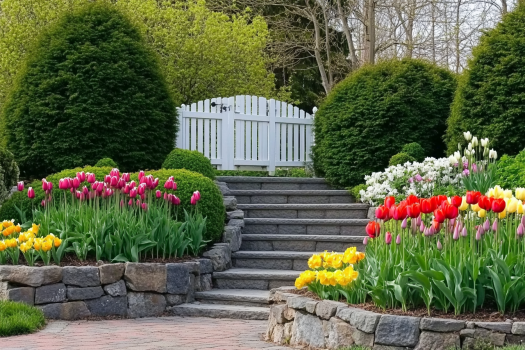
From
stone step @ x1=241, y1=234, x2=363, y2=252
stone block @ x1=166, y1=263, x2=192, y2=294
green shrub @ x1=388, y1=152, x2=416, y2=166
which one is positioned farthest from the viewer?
green shrub @ x1=388, y1=152, x2=416, y2=166

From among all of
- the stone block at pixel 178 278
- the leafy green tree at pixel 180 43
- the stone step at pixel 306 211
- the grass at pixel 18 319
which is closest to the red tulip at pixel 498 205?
the stone block at pixel 178 278

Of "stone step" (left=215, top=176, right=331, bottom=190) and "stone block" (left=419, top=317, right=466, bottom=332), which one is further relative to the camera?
"stone step" (left=215, top=176, right=331, bottom=190)

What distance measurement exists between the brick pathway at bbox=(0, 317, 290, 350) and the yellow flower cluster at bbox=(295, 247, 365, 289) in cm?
55

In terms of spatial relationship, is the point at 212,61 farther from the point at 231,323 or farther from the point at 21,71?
the point at 231,323

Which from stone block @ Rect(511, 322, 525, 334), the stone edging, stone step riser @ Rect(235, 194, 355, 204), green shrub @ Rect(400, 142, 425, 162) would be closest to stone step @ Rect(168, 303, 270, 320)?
the stone edging

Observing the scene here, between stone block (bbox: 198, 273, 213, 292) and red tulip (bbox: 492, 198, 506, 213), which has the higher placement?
red tulip (bbox: 492, 198, 506, 213)

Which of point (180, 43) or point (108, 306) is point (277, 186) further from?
point (108, 306)

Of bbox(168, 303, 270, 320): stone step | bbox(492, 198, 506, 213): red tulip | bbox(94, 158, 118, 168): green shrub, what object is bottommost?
bbox(168, 303, 270, 320): stone step

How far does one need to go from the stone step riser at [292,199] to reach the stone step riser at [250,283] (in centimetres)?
262

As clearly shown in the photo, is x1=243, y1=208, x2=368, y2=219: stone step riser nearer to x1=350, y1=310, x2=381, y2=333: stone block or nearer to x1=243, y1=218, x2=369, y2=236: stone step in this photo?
x1=243, y1=218, x2=369, y2=236: stone step

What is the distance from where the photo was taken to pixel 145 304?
7.20 metres

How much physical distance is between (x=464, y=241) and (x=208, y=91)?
10068 millimetres

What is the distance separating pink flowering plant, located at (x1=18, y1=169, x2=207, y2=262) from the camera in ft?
24.0

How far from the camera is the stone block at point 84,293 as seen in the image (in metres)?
6.86
